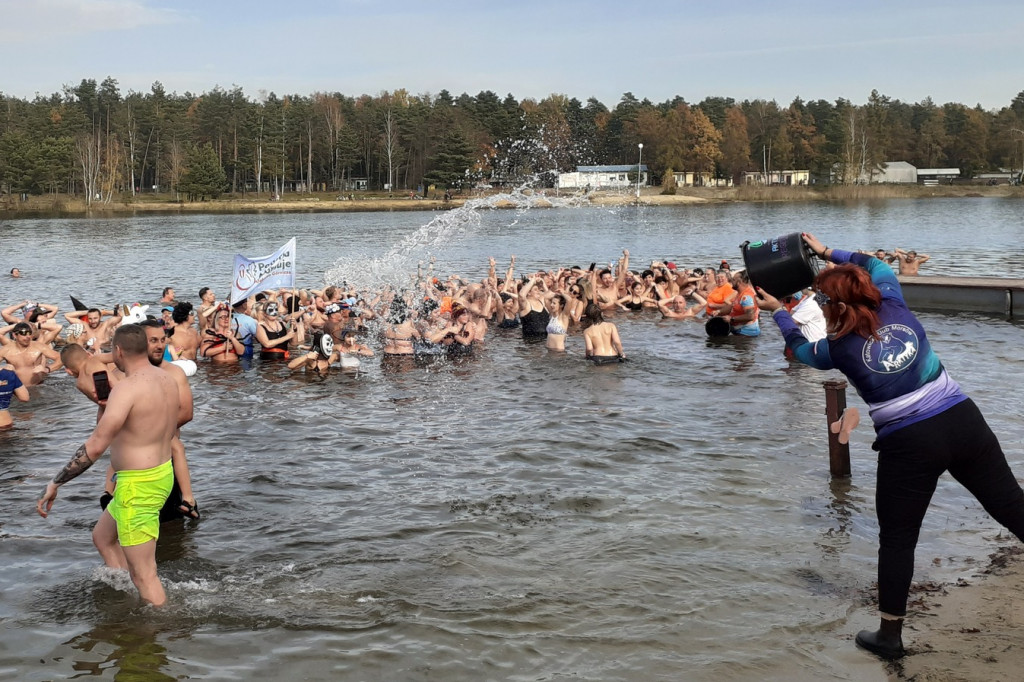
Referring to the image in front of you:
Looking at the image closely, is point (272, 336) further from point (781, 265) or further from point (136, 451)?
point (781, 265)

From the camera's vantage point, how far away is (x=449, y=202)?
90312 millimetres

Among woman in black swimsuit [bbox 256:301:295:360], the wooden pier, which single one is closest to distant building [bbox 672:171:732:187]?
the wooden pier

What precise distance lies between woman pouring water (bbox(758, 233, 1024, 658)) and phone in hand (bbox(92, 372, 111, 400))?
507 centimetres

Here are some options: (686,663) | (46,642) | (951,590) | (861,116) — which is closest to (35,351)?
(46,642)

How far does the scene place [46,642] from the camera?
5.82 meters

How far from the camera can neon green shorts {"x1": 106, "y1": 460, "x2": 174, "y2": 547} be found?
546 cm

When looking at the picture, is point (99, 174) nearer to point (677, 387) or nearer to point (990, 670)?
point (677, 387)

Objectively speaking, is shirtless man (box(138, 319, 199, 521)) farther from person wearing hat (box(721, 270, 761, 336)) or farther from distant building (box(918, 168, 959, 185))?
distant building (box(918, 168, 959, 185))

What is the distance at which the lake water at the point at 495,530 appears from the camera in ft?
18.5

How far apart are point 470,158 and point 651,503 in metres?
89.0

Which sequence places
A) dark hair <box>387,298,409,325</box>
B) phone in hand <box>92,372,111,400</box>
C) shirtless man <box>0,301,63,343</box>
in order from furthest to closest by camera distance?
dark hair <box>387,298,409,325</box> → shirtless man <box>0,301,63,343</box> → phone in hand <box>92,372,111,400</box>

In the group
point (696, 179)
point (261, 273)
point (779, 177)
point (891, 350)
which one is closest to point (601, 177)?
point (696, 179)

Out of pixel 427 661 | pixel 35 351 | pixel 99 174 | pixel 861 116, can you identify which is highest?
pixel 861 116

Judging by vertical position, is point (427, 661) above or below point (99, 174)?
below
